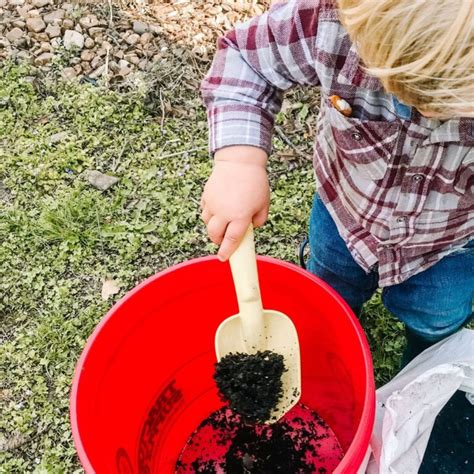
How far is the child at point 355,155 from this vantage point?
2.65 ft

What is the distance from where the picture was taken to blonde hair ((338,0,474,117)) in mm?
565

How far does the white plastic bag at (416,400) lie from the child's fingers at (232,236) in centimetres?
31

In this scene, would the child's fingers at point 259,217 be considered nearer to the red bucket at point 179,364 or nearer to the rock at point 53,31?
the red bucket at point 179,364

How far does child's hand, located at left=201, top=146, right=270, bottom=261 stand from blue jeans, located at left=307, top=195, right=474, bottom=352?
0.24 metres

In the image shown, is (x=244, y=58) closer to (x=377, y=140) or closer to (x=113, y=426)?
(x=377, y=140)

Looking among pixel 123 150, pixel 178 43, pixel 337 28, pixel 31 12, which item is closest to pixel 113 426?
pixel 337 28

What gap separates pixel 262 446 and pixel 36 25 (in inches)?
47.6

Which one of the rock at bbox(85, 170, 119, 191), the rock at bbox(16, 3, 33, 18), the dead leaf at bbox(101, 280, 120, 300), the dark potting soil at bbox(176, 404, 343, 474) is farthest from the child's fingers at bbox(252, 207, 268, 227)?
the rock at bbox(16, 3, 33, 18)

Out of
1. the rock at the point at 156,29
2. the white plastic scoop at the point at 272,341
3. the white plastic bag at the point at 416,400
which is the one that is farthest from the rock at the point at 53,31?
the white plastic bag at the point at 416,400

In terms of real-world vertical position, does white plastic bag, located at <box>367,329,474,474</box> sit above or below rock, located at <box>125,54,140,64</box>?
below

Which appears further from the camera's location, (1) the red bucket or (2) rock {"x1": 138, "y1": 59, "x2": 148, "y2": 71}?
(2) rock {"x1": 138, "y1": 59, "x2": 148, "y2": 71}

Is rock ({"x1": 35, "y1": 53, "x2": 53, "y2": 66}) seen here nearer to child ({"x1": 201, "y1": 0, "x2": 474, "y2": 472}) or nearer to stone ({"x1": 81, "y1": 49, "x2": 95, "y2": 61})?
stone ({"x1": 81, "y1": 49, "x2": 95, "y2": 61})

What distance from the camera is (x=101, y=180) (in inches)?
61.4

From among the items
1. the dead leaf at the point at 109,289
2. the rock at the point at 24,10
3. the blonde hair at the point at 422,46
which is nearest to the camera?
the blonde hair at the point at 422,46
